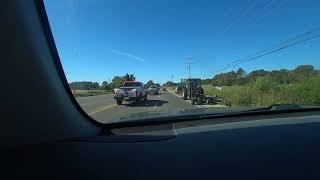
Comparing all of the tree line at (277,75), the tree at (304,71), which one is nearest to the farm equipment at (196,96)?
the tree line at (277,75)

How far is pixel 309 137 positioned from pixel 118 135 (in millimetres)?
2023

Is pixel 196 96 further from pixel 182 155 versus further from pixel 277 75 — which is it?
pixel 182 155

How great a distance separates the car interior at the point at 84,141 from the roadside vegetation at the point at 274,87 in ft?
53.9

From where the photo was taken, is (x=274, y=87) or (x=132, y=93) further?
(x=132, y=93)

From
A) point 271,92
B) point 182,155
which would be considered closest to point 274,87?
point 271,92

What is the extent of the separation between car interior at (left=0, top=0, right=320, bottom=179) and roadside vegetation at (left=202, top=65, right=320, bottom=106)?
1643 centimetres

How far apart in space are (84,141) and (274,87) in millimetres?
19798

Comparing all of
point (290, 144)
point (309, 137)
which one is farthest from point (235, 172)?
point (309, 137)

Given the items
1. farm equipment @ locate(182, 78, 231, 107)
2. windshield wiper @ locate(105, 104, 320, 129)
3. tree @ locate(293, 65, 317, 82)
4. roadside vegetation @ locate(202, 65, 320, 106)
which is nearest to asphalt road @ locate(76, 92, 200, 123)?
windshield wiper @ locate(105, 104, 320, 129)

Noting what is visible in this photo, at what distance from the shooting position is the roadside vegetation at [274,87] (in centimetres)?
2256

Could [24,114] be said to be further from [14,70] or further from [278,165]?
[278,165]

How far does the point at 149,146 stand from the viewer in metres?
4.43

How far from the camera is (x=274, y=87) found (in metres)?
23.2

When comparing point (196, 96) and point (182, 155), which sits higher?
point (196, 96)
